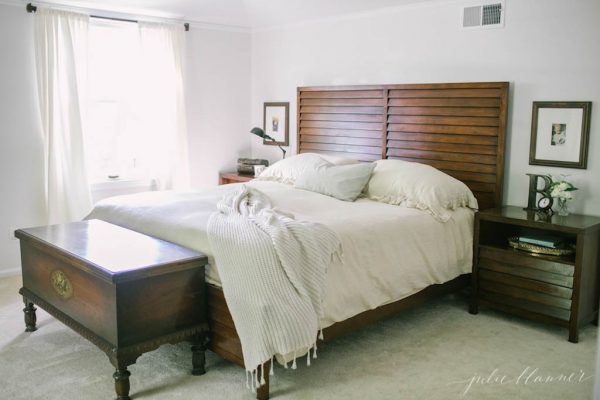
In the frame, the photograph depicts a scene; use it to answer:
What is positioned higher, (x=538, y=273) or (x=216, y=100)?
(x=216, y=100)

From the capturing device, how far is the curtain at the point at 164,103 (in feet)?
16.2

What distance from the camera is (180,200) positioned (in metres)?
3.71

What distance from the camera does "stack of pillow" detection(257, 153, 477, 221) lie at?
3658 mm

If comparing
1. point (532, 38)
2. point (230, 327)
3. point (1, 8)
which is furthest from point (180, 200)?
point (532, 38)

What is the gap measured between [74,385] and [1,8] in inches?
111

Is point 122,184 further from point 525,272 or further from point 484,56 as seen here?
point 525,272

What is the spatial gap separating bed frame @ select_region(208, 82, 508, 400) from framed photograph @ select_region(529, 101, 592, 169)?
21 centimetres

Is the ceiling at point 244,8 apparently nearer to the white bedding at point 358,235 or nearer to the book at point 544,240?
the white bedding at point 358,235

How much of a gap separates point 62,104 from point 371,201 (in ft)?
8.03

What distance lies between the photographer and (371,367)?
2.91 m

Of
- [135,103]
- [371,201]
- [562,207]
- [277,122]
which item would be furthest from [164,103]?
[562,207]

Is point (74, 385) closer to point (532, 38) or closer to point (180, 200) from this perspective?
point (180, 200)

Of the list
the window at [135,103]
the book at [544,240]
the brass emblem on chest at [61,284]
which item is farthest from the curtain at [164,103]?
the book at [544,240]

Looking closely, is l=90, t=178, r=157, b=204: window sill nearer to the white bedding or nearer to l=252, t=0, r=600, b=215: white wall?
the white bedding
